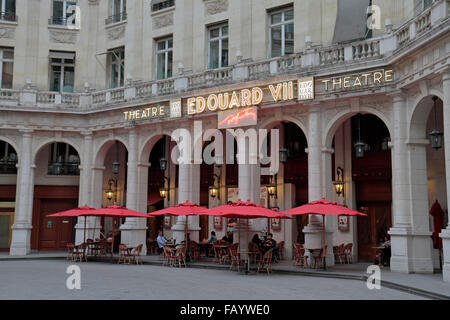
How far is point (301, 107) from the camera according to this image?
2042 cm

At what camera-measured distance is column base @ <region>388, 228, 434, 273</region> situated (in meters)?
16.9

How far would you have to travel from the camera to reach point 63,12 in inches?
1121

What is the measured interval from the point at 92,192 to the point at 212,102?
→ 896 centimetres

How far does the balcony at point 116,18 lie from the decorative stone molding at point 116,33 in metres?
0.45

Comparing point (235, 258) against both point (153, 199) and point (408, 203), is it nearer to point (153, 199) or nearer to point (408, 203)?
point (408, 203)

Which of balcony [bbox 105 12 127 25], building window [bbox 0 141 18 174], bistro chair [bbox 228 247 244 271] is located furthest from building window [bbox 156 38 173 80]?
bistro chair [bbox 228 247 244 271]

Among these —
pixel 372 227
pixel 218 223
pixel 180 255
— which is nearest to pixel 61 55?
pixel 218 223

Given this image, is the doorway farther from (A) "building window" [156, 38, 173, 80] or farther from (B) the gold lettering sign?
(A) "building window" [156, 38, 173, 80]

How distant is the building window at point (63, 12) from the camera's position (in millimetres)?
28312

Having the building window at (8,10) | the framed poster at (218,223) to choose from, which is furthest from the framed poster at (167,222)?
the building window at (8,10)

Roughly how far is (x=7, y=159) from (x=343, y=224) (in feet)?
63.2

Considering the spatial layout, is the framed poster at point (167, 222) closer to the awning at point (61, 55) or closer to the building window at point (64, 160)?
the building window at point (64, 160)
